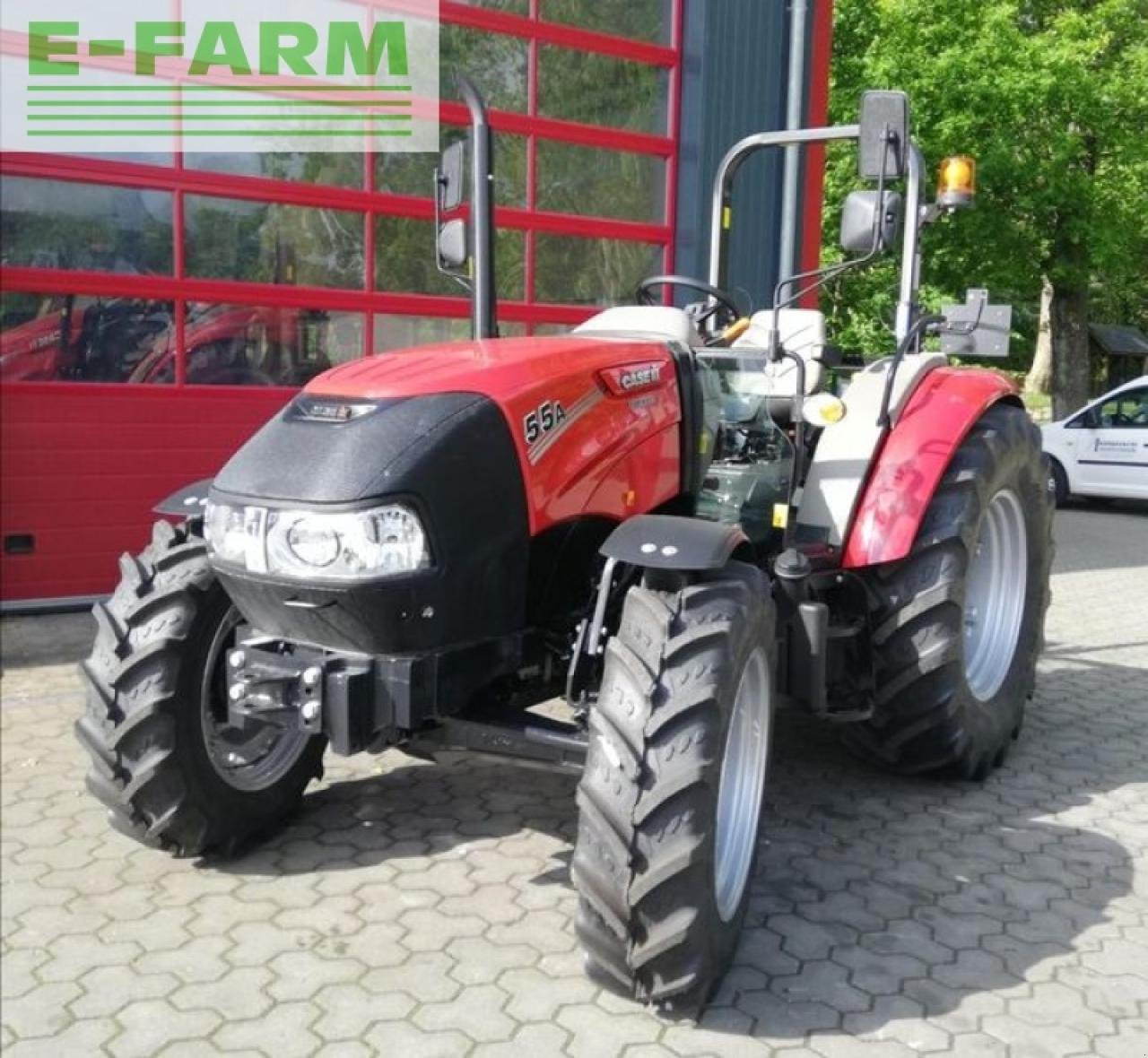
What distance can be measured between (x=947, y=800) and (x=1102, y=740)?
1087 millimetres

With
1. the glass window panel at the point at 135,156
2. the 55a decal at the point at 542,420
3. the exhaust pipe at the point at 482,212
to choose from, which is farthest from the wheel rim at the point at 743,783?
the glass window panel at the point at 135,156

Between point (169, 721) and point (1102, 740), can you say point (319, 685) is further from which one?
point (1102, 740)

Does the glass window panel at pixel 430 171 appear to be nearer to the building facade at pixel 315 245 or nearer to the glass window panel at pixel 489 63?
the building facade at pixel 315 245

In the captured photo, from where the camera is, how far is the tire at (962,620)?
384 centimetres

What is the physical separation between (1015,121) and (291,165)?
11.2 meters

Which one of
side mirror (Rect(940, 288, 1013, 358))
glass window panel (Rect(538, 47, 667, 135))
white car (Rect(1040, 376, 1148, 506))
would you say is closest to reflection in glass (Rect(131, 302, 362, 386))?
glass window panel (Rect(538, 47, 667, 135))

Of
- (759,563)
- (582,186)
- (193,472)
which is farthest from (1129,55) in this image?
(759,563)

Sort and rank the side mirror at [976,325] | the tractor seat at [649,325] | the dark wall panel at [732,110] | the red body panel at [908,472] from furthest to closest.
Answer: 1. the dark wall panel at [732,110]
2. the side mirror at [976,325]
3. the red body panel at [908,472]
4. the tractor seat at [649,325]

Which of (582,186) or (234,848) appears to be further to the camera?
(582,186)

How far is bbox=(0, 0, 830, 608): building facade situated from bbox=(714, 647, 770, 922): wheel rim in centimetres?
480

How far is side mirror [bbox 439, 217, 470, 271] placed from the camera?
3.71m

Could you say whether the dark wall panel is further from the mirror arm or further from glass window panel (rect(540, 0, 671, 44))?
the mirror arm

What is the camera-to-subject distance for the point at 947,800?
13.4 feet

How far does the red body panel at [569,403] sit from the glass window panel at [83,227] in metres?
4.12
